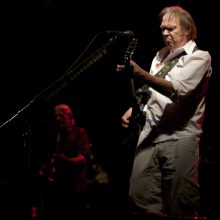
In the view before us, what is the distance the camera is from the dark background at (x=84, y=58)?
17.5 feet

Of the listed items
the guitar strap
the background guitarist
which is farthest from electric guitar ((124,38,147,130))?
the background guitarist

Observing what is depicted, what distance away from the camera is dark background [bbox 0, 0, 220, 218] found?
5348 millimetres

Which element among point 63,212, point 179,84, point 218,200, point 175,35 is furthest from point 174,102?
point 218,200

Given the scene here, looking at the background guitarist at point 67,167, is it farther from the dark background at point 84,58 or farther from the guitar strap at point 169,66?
the guitar strap at point 169,66

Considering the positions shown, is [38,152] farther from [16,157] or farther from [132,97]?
[132,97]

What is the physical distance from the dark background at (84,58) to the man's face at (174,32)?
1831mm

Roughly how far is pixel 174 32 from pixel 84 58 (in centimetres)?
226

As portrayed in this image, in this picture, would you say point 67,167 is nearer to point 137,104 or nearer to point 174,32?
point 137,104

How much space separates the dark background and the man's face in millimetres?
1831

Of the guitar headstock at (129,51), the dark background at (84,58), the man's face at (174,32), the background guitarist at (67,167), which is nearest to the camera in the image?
the guitar headstock at (129,51)

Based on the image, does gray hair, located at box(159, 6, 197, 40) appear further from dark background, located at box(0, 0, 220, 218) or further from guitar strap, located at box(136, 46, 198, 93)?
dark background, located at box(0, 0, 220, 218)

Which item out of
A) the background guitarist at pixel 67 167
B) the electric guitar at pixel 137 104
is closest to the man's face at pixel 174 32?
the electric guitar at pixel 137 104

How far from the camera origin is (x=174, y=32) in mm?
3160

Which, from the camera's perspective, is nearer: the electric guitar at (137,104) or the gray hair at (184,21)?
→ the electric guitar at (137,104)
